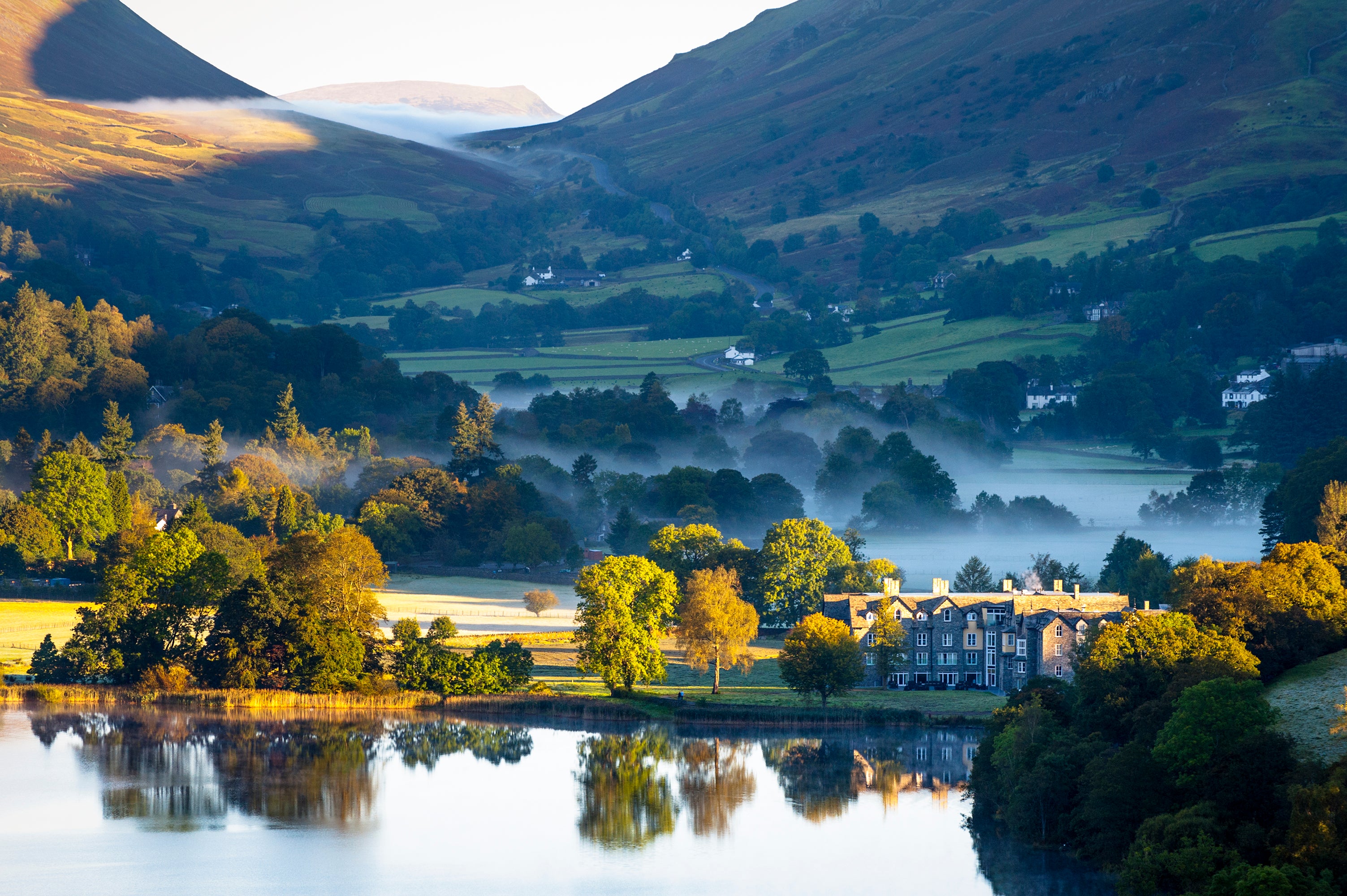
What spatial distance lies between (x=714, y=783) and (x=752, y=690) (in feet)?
41.0

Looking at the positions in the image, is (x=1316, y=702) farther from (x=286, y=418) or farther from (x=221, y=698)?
(x=286, y=418)

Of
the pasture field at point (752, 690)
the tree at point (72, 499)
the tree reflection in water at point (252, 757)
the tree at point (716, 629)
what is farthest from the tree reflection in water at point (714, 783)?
the tree at point (72, 499)

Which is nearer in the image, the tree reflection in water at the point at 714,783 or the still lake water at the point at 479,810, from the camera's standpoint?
the still lake water at the point at 479,810

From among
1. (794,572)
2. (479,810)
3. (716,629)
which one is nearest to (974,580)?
(794,572)

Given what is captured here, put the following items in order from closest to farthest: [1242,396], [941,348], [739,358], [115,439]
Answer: [115,439] → [1242,396] → [941,348] → [739,358]

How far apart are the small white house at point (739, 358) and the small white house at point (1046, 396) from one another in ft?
112

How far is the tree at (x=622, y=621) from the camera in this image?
193ft

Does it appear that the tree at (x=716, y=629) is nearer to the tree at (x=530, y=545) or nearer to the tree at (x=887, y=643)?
the tree at (x=887, y=643)

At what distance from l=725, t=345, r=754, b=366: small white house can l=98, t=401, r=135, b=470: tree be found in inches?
2828

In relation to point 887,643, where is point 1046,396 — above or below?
above

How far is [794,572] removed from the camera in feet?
242

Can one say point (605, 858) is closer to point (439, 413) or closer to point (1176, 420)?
point (439, 413)

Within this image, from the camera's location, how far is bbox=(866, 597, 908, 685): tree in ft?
202

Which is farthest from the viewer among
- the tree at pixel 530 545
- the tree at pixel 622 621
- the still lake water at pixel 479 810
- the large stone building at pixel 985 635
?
the tree at pixel 530 545
